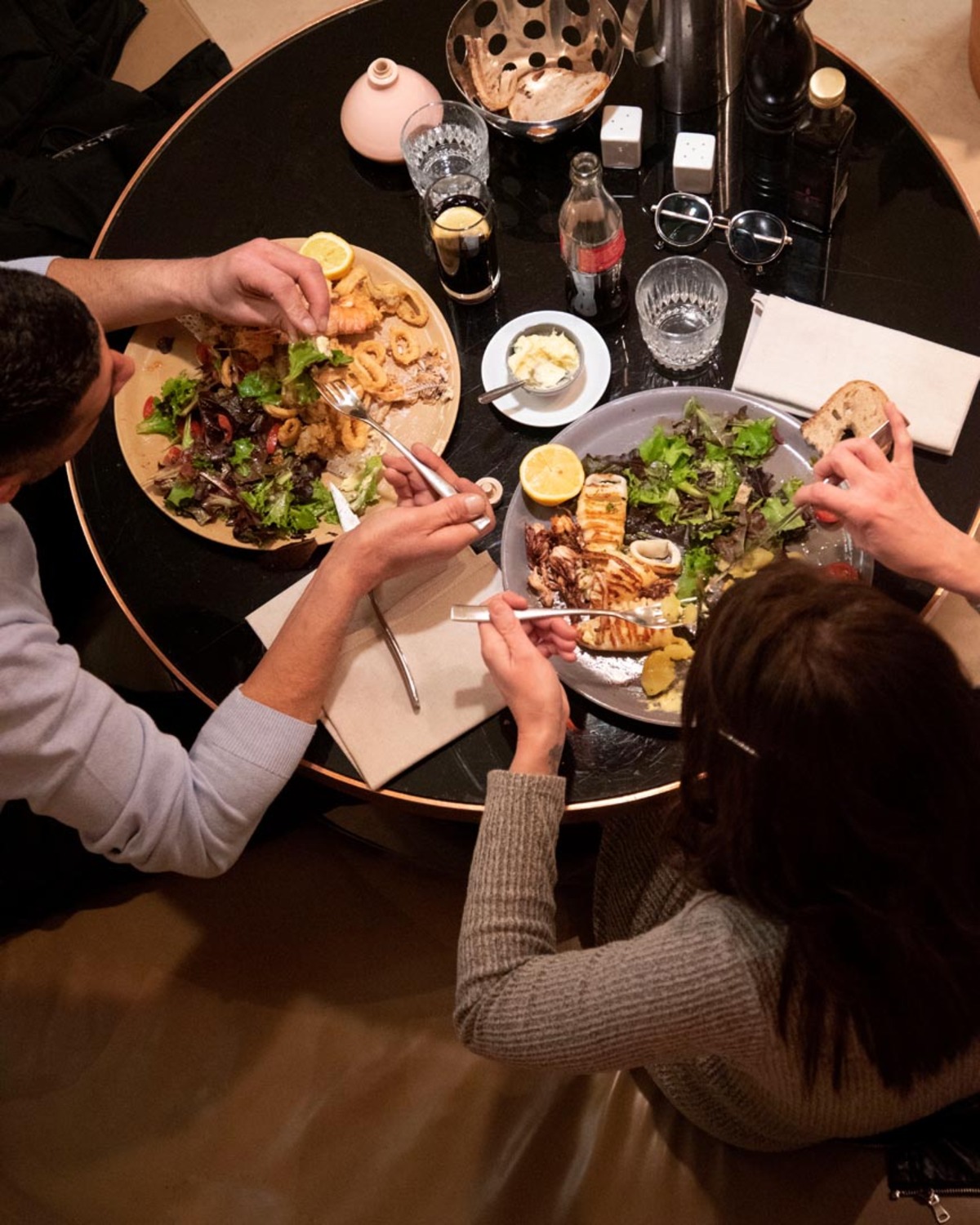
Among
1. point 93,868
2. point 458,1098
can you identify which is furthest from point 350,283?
point 458,1098

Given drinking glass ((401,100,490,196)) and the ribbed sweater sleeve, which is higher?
drinking glass ((401,100,490,196))

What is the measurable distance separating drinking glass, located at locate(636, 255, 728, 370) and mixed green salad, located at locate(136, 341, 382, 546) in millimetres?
568

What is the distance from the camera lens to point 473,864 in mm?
1562

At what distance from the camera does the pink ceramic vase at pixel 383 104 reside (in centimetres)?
208

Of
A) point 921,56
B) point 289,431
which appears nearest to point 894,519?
point 289,431

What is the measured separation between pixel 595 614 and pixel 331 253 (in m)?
0.91

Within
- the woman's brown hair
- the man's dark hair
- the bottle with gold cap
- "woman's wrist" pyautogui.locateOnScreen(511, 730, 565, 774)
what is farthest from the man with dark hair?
the bottle with gold cap

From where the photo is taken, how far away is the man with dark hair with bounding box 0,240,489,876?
5.01 ft

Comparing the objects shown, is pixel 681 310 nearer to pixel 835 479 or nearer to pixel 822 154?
pixel 822 154

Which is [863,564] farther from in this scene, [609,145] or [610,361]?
[609,145]

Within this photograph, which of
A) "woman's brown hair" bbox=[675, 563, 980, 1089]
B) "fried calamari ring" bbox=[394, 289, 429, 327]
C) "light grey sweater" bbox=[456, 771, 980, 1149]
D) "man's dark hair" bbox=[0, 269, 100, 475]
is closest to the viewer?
"woman's brown hair" bbox=[675, 563, 980, 1089]

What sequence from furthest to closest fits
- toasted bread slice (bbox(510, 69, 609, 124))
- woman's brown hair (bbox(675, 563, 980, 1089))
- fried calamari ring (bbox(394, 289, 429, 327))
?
1. toasted bread slice (bbox(510, 69, 609, 124))
2. fried calamari ring (bbox(394, 289, 429, 327))
3. woman's brown hair (bbox(675, 563, 980, 1089))

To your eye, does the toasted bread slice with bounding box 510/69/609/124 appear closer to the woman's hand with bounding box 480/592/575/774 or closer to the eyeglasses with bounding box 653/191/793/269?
the eyeglasses with bounding box 653/191/793/269

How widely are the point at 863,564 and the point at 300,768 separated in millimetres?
1016
